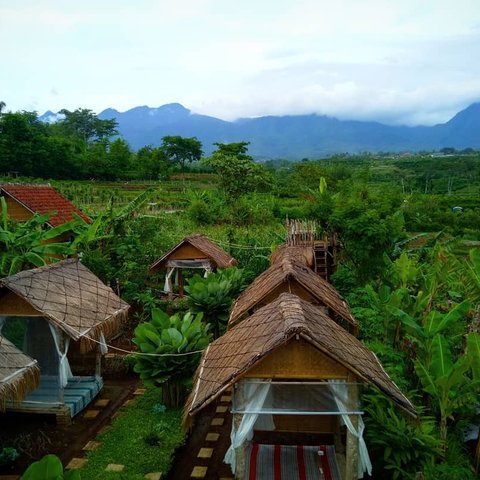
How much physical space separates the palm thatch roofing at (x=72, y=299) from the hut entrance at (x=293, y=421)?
3126mm

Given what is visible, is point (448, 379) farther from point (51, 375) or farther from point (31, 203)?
point (31, 203)

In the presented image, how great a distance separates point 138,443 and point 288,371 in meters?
2.98

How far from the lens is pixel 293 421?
7828 mm

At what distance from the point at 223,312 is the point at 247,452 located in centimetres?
476

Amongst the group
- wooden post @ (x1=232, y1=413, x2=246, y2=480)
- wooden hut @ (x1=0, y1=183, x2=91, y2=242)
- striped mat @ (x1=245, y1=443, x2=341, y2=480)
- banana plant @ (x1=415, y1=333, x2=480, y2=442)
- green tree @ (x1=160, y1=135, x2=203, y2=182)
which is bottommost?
striped mat @ (x1=245, y1=443, x2=341, y2=480)

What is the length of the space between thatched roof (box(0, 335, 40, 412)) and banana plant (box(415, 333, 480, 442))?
5275mm

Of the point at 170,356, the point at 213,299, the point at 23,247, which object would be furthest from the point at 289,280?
the point at 23,247

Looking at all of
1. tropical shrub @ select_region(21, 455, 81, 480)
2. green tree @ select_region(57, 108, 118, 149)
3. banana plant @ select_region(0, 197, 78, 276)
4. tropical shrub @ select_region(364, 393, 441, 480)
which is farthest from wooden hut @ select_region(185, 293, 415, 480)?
green tree @ select_region(57, 108, 118, 149)

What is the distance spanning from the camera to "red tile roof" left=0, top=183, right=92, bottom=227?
52.3 feet

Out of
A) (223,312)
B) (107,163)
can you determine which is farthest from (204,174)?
(223,312)

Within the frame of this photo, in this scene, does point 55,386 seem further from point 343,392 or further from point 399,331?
point 399,331

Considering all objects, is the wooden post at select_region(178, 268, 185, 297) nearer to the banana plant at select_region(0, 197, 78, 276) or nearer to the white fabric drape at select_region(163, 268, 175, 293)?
the white fabric drape at select_region(163, 268, 175, 293)

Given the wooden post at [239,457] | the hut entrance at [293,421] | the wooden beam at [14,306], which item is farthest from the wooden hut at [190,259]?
the wooden post at [239,457]

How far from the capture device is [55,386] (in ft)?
29.3
